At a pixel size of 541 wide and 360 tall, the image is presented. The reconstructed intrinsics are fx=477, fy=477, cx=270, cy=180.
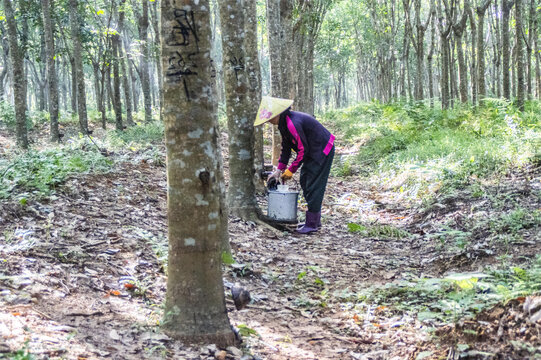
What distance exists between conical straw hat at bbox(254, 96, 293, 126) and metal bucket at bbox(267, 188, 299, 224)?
1.05 meters

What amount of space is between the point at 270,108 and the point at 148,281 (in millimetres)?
2837

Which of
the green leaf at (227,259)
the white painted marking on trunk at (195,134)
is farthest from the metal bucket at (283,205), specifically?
the white painted marking on trunk at (195,134)

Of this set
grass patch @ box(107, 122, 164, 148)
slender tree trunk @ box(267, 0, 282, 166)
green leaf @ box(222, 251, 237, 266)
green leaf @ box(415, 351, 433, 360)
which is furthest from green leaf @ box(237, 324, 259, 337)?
grass patch @ box(107, 122, 164, 148)

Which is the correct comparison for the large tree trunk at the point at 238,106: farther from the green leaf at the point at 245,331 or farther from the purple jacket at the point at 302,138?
the green leaf at the point at 245,331

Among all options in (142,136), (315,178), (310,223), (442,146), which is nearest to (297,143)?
(315,178)

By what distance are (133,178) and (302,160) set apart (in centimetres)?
294

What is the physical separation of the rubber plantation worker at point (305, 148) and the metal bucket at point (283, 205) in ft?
0.71

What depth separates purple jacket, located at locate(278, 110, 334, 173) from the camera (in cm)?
638

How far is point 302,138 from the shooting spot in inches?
253

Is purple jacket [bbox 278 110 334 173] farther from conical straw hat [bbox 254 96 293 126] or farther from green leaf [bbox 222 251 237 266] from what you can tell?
green leaf [bbox 222 251 237 266]

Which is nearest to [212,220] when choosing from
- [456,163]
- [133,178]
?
[133,178]

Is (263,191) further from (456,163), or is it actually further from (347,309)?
(347,309)

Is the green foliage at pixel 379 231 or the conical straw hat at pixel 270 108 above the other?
the conical straw hat at pixel 270 108

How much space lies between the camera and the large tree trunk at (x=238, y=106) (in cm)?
624
